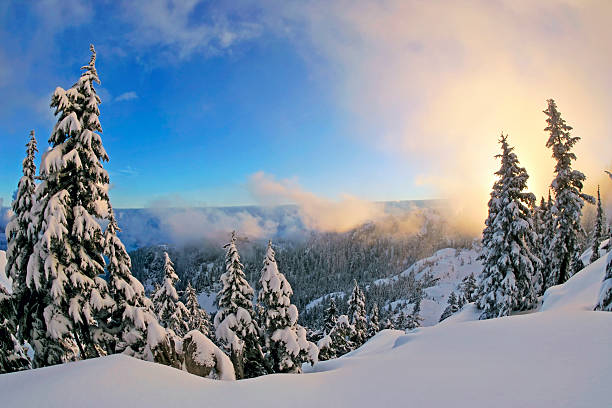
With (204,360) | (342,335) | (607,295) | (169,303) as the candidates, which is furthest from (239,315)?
(342,335)

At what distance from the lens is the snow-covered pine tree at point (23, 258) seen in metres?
10.6

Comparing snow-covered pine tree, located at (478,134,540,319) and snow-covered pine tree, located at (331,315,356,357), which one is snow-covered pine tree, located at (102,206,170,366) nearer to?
snow-covered pine tree, located at (478,134,540,319)

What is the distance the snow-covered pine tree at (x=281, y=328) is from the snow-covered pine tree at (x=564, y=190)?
2081 centimetres

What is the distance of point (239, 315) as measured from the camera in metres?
17.0

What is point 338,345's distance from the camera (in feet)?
108

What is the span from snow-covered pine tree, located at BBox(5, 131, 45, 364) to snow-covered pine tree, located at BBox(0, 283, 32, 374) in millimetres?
95

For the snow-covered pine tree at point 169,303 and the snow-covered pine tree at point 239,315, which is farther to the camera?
the snow-covered pine tree at point 169,303

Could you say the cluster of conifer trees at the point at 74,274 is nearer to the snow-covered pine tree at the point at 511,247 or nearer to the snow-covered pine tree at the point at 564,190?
the snow-covered pine tree at the point at 511,247

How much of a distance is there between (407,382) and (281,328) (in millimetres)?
11059

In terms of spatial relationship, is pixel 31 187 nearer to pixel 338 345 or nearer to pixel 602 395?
pixel 602 395

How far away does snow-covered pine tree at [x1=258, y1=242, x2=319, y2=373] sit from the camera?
16.4 meters

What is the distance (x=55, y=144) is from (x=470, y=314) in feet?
106

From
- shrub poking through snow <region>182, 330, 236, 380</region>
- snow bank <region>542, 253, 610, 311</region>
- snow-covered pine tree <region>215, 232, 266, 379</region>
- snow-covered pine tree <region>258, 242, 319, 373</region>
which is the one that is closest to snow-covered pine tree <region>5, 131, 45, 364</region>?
shrub poking through snow <region>182, 330, 236, 380</region>

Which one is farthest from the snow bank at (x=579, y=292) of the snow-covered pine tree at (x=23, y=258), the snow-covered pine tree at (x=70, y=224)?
the snow-covered pine tree at (x=23, y=258)
